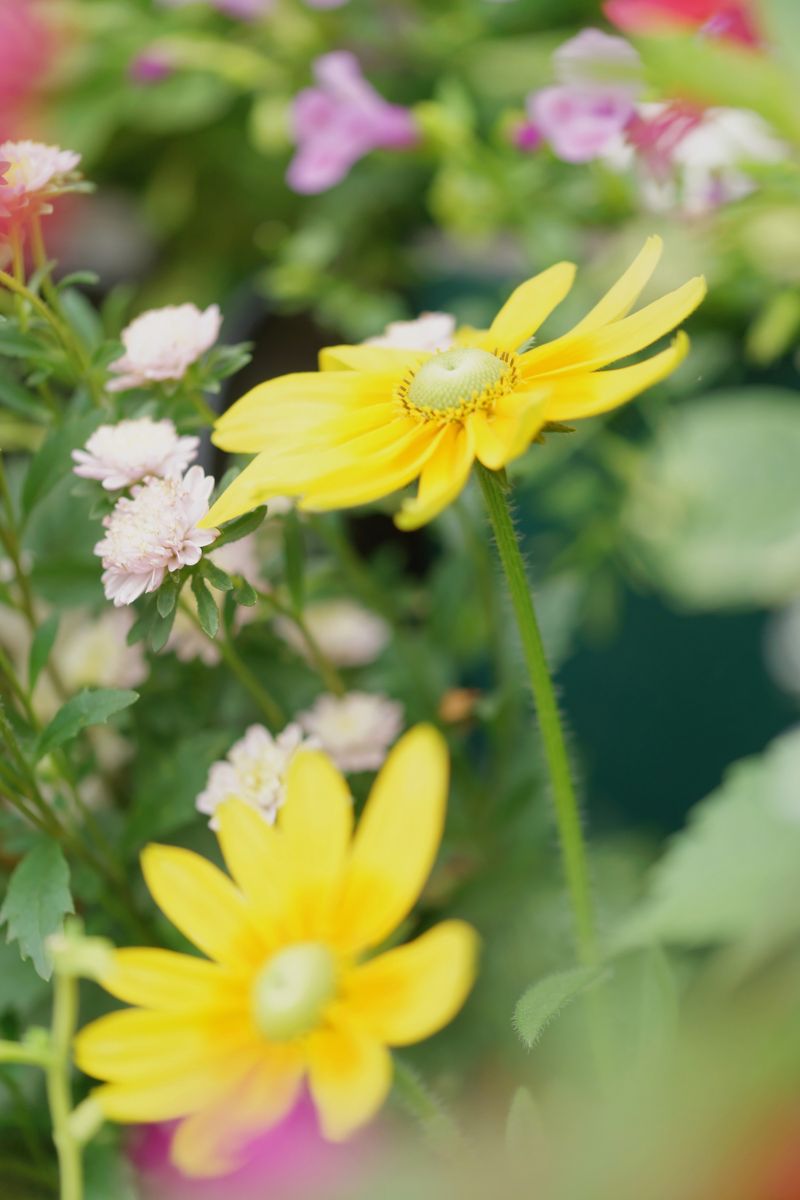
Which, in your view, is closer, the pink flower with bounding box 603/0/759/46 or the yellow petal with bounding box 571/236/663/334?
the yellow petal with bounding box 571/236/663/334

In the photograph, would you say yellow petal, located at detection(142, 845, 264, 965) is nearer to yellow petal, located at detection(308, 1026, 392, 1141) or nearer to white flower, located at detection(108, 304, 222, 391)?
yellow petal, located at detection(308, 1026, 392, 1141)

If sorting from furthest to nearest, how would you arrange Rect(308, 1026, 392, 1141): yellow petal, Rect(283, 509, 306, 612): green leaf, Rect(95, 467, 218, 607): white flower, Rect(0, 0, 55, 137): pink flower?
1. Rect(0, 0, 55, 137): pink flower
2. Rect(283, 509, 306, 612): green leaf
3. Rect(95, 467, 218, 607): white flower
4. Rect(308, 1026, 392, 1141): yellow petal

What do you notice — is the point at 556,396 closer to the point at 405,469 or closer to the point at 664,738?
the point at 405,469

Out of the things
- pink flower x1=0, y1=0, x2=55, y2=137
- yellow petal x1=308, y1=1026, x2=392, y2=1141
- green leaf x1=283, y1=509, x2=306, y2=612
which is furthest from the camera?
pink flower x1=0, y1=0, x2=55, y2=137

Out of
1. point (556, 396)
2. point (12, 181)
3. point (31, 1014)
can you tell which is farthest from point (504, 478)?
point (31, 1014)

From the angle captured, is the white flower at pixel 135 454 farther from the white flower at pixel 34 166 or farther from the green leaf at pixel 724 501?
the green leaf at pixel 724 501

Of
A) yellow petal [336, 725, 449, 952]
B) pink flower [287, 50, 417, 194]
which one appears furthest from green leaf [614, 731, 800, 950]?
pink flower [287, 50, 417, 194]
